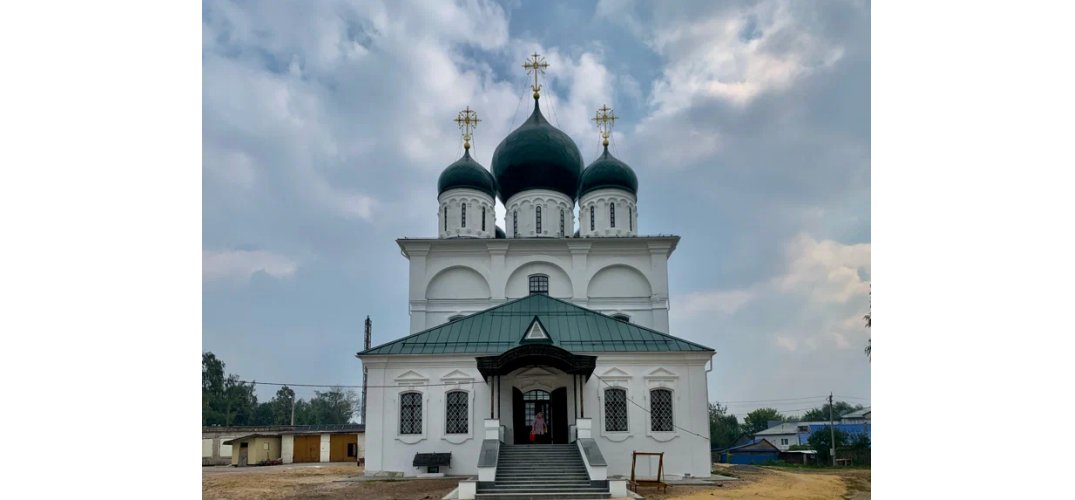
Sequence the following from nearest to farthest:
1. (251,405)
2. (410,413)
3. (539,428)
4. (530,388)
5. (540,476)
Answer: (540,476), (539,428), (530,388), (410,413), (251,405)

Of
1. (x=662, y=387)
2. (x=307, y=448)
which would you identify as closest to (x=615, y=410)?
(x=662, y=387)

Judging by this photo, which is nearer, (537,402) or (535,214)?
(537,402)

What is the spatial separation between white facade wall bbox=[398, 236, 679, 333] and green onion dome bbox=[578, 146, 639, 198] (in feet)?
8.53

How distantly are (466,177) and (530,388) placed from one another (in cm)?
1141

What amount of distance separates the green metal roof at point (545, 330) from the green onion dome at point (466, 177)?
7953 millimetres

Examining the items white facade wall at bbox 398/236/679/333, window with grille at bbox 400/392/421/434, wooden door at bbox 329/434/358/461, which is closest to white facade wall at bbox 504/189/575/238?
white facade wall at bbox 398/236/679/333

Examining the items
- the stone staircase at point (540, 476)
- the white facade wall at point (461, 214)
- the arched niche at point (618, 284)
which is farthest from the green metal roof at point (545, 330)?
the white facade wall at point (461, 214)

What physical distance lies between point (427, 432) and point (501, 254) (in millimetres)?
8993

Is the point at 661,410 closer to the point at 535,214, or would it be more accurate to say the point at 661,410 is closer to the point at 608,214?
the point at 608,214

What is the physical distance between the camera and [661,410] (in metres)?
18.3

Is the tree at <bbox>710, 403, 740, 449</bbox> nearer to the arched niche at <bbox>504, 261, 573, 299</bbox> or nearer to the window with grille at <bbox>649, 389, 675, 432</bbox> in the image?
the arched niche at <bbox>504, 261, 573, 299</bbox>

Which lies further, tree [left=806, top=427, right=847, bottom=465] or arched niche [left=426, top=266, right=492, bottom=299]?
tree [left=806, top=427, right=847, bottom=465]

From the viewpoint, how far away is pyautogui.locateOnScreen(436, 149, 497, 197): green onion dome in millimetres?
27594

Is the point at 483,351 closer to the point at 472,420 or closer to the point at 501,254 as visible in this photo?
the point at 472,420
